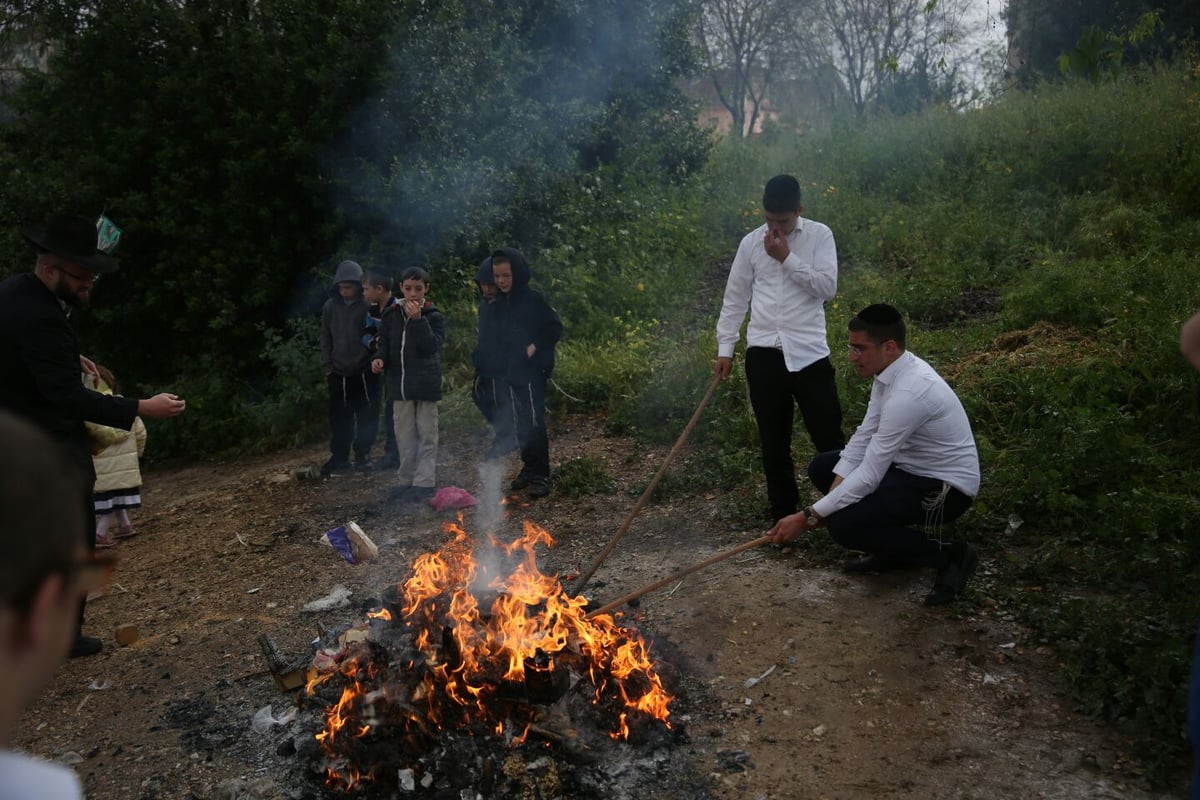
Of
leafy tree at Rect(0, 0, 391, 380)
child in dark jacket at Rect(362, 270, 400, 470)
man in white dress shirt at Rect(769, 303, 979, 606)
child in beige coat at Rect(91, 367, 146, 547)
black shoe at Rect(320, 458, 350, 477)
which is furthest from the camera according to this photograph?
leafy tree at Rect(0, 0, 391, 380)

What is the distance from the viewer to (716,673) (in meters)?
4.75

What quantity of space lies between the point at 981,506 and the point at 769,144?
47.4 ft

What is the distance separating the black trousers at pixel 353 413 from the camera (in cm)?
928

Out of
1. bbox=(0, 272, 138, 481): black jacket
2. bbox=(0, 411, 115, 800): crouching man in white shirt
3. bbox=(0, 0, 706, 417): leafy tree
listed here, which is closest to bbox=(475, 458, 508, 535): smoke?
bbox=(0, 272, 138, 481): black jacket

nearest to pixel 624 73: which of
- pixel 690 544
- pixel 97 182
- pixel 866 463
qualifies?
pixel 97 182

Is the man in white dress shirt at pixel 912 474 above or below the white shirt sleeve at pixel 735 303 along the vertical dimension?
below

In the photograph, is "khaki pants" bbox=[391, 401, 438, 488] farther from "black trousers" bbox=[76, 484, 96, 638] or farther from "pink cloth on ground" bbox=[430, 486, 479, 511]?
"black trousers" bbox=[76, 484, 96, 638]

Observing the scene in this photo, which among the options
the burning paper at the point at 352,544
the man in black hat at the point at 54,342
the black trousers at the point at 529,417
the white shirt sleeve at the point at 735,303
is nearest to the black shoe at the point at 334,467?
the black trousers at the point at 529,417

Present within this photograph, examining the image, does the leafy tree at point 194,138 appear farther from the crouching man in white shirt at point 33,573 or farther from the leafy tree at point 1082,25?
the crouching man in white shirt at point 33,573

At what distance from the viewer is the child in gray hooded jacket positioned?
9016mm

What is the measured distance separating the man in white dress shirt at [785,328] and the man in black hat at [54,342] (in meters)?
3.56

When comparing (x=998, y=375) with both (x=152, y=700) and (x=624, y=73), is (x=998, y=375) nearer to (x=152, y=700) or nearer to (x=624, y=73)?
(x=152, y=700)

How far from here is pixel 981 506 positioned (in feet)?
19.7

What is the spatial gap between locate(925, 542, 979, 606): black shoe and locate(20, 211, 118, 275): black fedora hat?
4.93 meters
